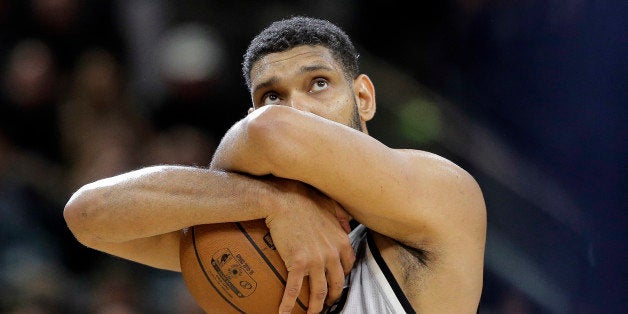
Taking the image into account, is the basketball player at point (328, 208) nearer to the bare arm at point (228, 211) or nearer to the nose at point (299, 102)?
the bare arm at point (228, 211)

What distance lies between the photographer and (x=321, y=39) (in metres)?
2.51

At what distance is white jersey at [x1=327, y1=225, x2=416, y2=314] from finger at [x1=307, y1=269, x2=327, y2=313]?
0.44ft

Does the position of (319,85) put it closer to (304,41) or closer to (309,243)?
(304,41)

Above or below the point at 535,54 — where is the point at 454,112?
below

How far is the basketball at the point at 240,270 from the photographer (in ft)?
5.84

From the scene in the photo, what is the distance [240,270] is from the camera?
1780 mm

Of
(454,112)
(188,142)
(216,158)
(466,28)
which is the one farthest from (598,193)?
(188,142)

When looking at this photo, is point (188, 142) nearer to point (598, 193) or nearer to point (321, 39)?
point (321, 39)

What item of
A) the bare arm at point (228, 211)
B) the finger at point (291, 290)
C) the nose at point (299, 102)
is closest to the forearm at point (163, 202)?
the bare arm at point (228, 211)

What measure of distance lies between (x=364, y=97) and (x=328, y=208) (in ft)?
2.89

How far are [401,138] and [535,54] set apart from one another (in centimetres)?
108

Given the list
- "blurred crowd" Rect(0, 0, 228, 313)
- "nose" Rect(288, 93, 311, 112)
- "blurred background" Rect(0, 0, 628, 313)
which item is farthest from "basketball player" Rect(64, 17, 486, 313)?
"blurred crowd" Rect(0, 0, 228, 313)

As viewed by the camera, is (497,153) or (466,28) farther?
(466,28)

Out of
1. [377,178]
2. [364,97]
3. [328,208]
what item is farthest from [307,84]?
[377,178]
